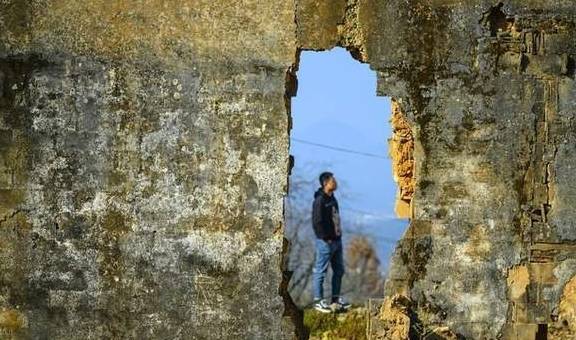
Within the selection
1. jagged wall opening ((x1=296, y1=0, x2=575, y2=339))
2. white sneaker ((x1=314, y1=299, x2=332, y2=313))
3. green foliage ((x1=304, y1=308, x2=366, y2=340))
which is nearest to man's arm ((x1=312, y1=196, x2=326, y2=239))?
white sneaker ((x1=314, y1=299, x2=332, y2=313))

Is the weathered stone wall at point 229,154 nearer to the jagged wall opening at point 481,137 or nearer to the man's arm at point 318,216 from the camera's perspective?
the jagged wall opening at point 481,137

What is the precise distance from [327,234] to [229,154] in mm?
4195

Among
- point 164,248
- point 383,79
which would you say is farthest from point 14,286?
point 383,79

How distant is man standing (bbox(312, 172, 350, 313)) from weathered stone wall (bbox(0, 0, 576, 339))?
373cm

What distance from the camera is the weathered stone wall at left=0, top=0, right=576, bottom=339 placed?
618 cm

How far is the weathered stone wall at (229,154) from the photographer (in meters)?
6.18

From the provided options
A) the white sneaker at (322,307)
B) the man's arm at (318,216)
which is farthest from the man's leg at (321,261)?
the white sneaker at (322,307)

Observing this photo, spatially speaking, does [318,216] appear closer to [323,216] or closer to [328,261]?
[323,216]

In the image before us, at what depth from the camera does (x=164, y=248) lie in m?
6.21

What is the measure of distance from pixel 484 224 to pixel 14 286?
295 cm

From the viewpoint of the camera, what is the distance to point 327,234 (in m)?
10.3

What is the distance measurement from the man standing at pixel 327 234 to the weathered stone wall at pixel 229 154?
3.73 m

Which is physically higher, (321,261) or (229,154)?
(229,154)

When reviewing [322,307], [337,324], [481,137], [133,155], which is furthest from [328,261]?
[133,155]
